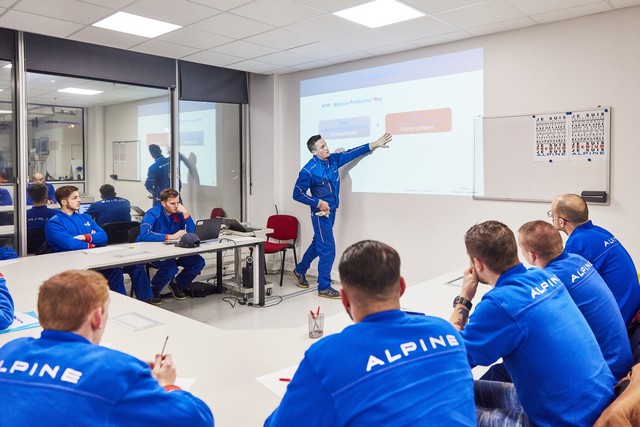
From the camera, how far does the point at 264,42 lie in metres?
4.98

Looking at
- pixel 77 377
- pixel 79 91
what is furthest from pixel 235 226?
pixel 77 377

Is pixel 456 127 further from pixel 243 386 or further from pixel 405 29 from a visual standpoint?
pixel 243 386

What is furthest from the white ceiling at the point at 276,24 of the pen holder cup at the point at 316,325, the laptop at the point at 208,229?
the pen holder cup at the point at 316,325

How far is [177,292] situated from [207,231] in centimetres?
106

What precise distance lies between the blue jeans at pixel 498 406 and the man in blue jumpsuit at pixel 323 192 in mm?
3829

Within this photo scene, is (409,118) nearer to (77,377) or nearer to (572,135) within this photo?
(572,135)

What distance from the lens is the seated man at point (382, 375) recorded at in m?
1.06

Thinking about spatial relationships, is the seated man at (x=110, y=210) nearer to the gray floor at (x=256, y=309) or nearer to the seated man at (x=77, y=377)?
the gray floor at (x=256, y=309)

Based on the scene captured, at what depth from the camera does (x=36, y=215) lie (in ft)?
16.1

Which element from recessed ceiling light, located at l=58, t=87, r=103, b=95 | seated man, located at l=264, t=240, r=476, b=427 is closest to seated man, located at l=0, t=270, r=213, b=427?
seated man, located at l=264, t=240, r=476, b=427

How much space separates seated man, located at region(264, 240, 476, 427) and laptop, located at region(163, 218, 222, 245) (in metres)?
3.64

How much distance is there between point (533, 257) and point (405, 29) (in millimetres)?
3044

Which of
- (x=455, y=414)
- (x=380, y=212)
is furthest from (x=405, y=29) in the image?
(x=455, y=414)

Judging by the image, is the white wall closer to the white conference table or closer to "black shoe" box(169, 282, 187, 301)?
"black shoe" box(169, 282, 187, 301)
